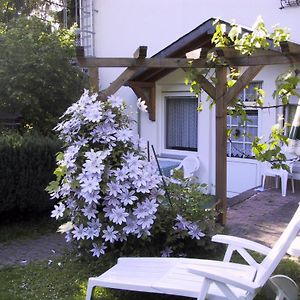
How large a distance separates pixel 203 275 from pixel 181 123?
25.2 ft

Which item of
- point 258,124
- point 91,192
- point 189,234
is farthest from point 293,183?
point 91,192

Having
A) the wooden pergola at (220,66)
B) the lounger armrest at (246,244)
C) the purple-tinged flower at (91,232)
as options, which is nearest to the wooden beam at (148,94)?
the wooden pergola at (220,66)

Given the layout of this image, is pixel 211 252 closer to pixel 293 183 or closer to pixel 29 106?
pixel 293 183

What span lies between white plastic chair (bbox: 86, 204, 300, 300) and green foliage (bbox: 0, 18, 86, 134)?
5.91 m

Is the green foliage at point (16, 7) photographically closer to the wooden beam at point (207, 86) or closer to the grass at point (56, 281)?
the wooden beam at point (207, 86)

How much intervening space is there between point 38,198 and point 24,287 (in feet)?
7.95

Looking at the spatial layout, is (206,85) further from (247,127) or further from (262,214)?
(247,127)

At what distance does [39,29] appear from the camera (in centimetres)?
1036

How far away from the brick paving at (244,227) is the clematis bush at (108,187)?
3.23 feet

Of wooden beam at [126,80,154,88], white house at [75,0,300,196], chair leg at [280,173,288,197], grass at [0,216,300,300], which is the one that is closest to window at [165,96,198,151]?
white house at [75,0,300,196]

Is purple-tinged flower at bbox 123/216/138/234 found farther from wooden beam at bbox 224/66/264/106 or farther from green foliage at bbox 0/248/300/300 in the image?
wooden beam at bbox 224/66/264/106

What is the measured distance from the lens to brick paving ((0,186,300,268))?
571 cm

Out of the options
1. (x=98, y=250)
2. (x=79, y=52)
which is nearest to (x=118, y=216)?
(x=98, y=250)

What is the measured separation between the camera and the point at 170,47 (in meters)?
9.23
